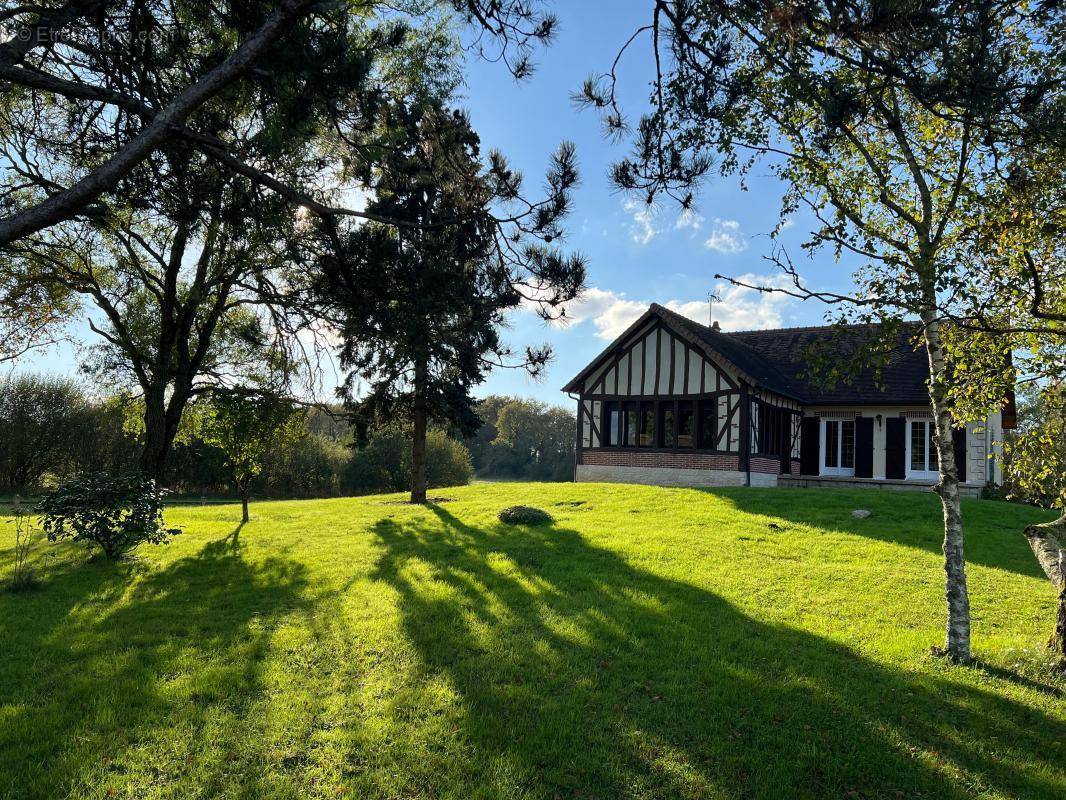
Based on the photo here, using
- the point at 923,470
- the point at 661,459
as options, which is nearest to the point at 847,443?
the point at 923,470

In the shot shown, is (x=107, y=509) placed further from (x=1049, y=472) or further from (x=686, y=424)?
(x=686, y=424)

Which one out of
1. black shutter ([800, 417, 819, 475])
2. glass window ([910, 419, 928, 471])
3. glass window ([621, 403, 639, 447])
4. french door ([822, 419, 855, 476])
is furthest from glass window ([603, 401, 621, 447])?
glass window ([910, 419, 928, 471])

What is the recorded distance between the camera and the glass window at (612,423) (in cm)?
1995

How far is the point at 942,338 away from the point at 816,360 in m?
2.32

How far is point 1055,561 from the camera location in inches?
225

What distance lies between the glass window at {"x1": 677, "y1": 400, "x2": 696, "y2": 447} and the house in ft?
0.12

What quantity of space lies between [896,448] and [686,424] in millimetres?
6742

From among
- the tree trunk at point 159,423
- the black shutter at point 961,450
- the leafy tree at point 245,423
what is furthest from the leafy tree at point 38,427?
the black shutter at point 961,450

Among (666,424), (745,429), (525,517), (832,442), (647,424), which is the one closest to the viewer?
(525,517)

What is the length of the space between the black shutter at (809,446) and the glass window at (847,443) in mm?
764

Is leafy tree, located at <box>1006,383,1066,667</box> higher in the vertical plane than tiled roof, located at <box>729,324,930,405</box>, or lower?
lower

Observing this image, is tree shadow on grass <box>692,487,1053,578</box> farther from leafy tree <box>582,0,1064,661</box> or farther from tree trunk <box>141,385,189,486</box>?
tree trunk <box>141,385,189,486</box>

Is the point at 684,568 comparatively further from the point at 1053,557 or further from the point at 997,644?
the point at 1053,557

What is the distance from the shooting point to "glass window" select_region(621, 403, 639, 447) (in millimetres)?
19594
